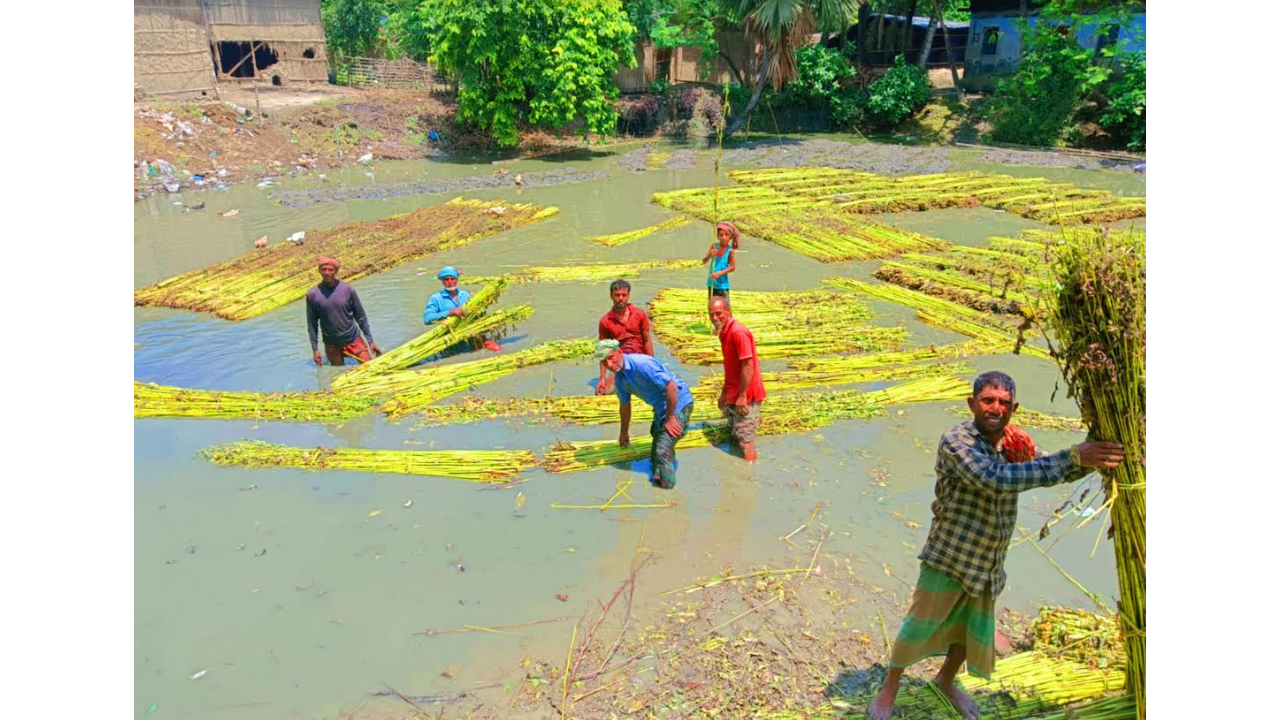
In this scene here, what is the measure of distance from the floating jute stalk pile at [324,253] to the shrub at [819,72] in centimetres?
1519

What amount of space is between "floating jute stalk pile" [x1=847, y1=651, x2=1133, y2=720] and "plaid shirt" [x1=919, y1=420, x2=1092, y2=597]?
64 centimetres

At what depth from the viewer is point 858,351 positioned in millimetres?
8391

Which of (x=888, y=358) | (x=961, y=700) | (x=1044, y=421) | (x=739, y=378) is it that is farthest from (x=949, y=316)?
(x=961, y=700)

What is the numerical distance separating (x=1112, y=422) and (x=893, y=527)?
262cm

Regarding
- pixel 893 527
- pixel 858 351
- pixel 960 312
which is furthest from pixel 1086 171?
pixel 893 527

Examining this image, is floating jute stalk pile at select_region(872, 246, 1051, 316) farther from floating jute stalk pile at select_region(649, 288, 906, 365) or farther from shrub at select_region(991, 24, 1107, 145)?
shrub at select_region(991, 24, 1107, 145)

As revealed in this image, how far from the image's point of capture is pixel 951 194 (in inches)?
643

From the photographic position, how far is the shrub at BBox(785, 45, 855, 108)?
1082 inches

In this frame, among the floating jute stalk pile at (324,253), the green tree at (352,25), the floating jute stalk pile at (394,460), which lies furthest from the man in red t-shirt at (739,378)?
the green tree at (352,25)

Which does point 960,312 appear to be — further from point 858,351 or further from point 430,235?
point 430,235

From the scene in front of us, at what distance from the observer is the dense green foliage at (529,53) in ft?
69.6

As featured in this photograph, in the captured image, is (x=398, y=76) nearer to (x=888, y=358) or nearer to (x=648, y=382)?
(x=888, y=358)

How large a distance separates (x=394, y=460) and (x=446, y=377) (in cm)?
165

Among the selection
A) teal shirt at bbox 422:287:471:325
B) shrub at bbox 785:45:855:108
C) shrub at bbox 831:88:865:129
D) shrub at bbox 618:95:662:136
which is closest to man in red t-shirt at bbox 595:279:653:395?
teal shirt at bbox 422:287:471:325
